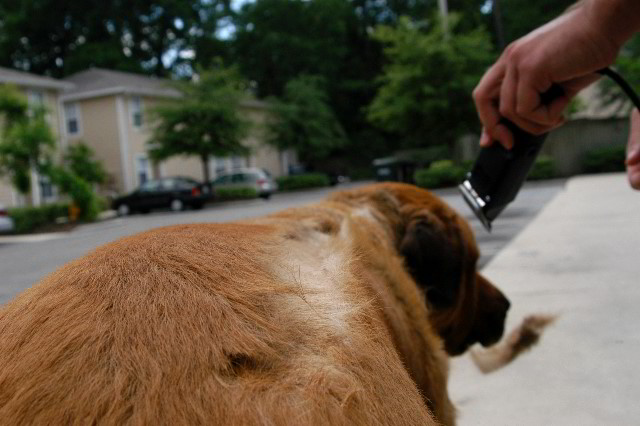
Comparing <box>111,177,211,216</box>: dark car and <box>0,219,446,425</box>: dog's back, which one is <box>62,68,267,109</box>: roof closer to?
<box>111,177,211,216</box>: dark car

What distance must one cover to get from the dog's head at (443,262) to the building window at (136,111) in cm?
3376

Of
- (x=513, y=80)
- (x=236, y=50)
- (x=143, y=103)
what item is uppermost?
(x=236, y=50)

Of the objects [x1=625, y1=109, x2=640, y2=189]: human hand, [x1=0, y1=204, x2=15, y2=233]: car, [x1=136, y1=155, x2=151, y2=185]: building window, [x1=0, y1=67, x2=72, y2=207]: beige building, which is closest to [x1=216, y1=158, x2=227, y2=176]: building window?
[x1=136, y1=155, x2=151, y2=185]: building window

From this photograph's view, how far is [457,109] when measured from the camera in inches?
845

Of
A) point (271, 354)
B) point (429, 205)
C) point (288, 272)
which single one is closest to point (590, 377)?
point (429, 205)

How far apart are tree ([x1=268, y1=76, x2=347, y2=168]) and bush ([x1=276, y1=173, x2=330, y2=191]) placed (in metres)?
3.28

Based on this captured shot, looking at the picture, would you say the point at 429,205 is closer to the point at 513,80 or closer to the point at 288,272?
the point at 513,80

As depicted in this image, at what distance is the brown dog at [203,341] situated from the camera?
0.78m

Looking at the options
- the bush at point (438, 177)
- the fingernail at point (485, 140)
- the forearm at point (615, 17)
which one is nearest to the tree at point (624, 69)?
the bush at point (438, 177)

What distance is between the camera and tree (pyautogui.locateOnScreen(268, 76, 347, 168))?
4125 centimetres

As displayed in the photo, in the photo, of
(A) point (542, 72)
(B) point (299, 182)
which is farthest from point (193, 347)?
(B) point (299, 182)

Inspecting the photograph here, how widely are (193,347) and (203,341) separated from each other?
0.7 inches

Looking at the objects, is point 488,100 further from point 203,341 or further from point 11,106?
point 11,106

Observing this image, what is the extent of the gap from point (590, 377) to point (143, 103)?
1365 inches
